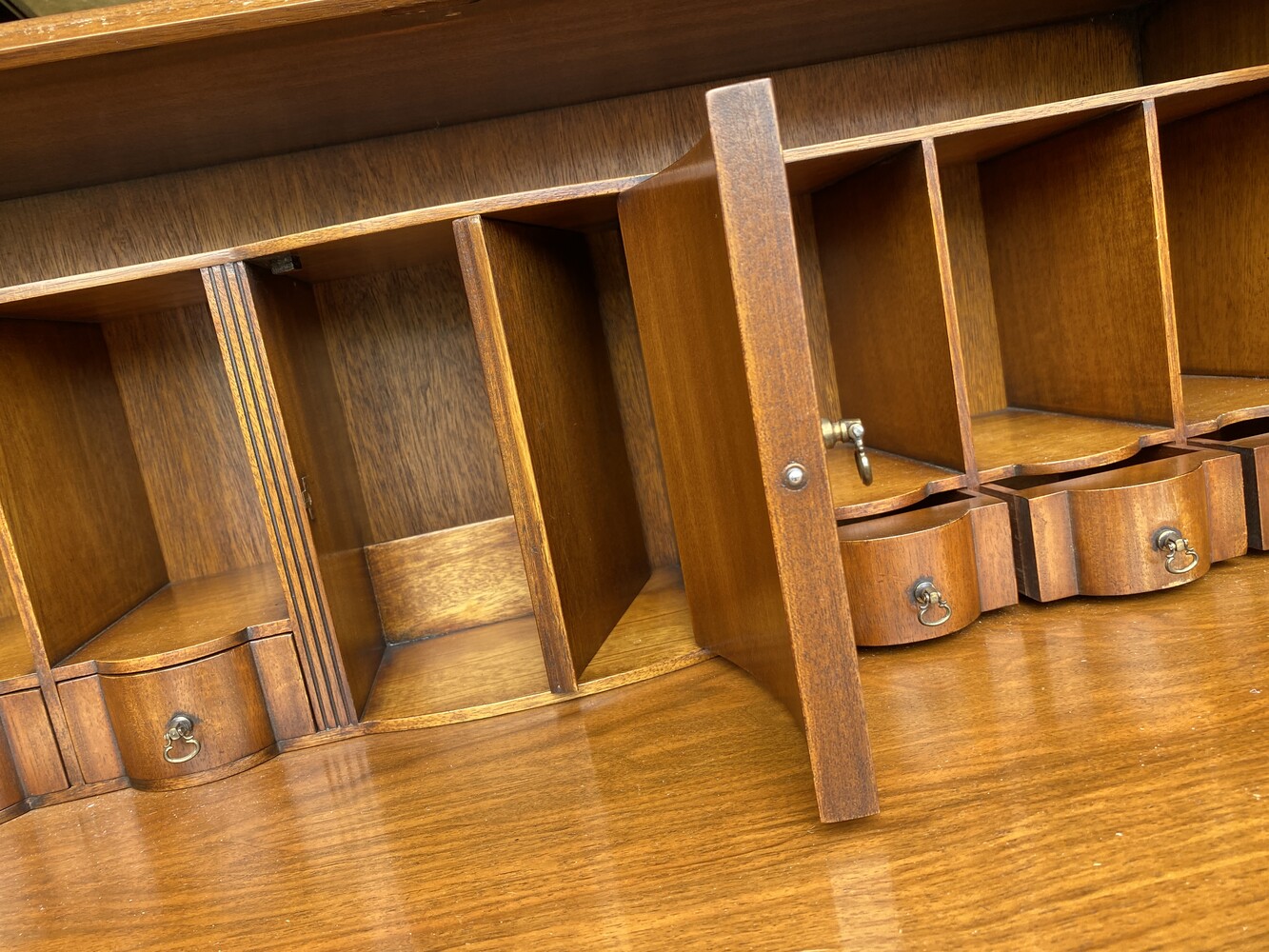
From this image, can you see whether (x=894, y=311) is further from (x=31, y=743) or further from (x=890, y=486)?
(x=31, y=743)

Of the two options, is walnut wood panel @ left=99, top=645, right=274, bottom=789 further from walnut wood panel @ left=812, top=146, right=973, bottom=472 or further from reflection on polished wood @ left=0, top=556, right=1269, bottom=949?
walnut wood panel @ left=812, top=146, right=973, bottom=472

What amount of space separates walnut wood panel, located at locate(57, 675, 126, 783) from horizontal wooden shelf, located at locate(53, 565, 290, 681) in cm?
2

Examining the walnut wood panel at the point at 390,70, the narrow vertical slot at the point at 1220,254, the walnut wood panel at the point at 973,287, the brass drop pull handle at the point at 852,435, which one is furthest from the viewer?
the walnut wood panel at the point at 973,287

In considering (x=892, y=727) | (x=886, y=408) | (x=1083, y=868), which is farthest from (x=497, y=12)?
(x=1083, y=868)

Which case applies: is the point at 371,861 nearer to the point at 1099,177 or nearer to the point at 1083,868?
the point at 1083,868

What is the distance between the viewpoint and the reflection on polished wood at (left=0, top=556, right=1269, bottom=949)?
664 mm

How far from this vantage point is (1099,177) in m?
1.24

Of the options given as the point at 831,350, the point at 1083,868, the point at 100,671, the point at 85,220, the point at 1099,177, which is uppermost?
the point at 85,220

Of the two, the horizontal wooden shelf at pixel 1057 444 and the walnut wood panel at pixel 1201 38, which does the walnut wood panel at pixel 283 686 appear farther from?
the walnut wood panel at pixel 1201 38

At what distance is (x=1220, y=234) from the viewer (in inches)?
55.5

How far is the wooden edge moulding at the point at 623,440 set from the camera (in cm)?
93

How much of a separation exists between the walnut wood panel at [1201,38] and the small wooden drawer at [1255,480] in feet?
1.93

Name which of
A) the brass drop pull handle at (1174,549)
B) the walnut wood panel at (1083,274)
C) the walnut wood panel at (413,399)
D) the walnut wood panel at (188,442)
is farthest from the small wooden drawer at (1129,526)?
the walnut wood panel at (188,442)

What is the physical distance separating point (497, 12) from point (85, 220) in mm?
774
